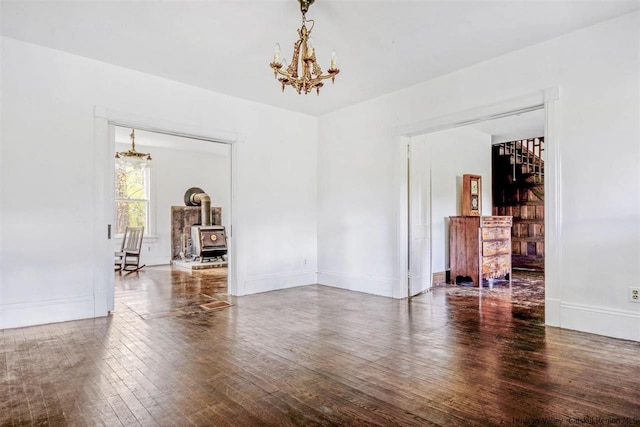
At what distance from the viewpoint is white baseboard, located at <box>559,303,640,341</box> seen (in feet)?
10.2

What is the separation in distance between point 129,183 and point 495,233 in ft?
25.3

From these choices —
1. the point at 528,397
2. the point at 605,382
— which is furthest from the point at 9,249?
the point at 605,382

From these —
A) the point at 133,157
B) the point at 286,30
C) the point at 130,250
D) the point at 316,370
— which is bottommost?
the point at 316,370

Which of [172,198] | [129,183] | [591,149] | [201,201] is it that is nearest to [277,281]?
[591,149]

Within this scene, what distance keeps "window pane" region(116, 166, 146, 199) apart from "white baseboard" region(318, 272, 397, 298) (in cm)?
513

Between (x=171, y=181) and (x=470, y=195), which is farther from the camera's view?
(x=171, y=181)

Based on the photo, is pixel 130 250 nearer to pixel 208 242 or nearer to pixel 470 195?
pixel 208 242

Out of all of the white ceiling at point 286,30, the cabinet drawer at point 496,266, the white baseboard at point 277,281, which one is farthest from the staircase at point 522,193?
the white baseboard at point 277,281

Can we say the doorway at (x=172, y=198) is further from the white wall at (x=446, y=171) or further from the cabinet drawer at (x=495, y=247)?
the cabinet drawer at (x=495, y=247)

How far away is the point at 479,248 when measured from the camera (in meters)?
5.79

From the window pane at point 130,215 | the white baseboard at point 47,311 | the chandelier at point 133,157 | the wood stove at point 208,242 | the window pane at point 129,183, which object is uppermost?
the chandelier at point 133,157

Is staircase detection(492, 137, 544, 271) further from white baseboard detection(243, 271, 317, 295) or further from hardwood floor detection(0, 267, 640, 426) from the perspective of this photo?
white baseboard detection(243, 271, 317, 295)

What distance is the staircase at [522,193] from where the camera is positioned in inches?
299

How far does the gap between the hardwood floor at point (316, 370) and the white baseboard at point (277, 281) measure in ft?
3.44
